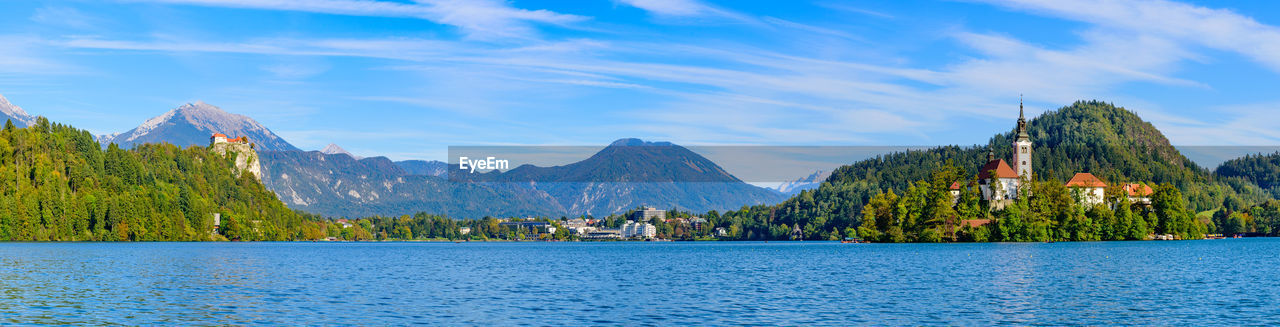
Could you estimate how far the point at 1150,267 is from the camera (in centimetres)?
7944

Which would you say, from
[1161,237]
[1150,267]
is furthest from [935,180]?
A: [1150,267]

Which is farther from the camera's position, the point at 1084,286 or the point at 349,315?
the point at 1084,286

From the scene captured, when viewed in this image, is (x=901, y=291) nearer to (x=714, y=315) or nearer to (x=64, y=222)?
(x=714, y=315)

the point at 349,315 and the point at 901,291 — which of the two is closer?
the point at 349,315

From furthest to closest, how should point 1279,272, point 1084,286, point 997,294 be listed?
point 1279,272, point 1084,286, point 997,294

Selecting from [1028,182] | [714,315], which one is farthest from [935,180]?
[714,315]

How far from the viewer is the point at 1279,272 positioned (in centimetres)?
7106

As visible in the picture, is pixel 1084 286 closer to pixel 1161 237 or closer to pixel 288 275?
pixel 288 275

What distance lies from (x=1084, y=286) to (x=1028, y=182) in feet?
429

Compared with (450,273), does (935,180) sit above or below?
above

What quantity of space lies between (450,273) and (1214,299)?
Answer: 50.5m

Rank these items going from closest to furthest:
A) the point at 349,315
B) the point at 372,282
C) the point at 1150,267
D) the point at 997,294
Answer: the point at 349,315 < the point at 997,294 < the point at 372,282 < the point at 1150,267

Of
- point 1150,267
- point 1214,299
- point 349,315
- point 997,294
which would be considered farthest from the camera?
point 1150,267

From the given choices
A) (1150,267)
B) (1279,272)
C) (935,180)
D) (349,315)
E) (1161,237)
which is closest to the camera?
(349,315)
